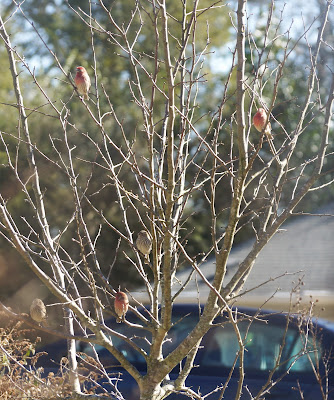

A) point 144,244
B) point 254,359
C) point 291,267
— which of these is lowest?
point 254,359

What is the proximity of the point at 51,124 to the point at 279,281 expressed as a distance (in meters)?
4.84

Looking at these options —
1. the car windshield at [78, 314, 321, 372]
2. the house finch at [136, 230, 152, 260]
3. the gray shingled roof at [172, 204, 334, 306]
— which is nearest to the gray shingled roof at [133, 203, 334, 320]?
the gray shingled roof at [172, 204, 334, 306]

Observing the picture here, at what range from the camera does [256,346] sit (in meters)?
4.74

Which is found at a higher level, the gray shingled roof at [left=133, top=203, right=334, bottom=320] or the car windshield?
the gray shingled roof at [left=133, top=203, right=334, bottom=320]

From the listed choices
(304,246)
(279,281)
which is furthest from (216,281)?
(304,246)

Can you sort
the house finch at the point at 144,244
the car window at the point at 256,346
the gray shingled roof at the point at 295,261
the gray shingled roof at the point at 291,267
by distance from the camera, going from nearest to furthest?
the house finch at the point at 144,244 → the car window at the point at 256,346 → the gray shingled roof at the point at 291,267 → the gray shingled roof at the point at 295,261

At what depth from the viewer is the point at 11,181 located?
10.2 m

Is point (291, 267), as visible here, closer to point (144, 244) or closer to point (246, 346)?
point (246, 346)

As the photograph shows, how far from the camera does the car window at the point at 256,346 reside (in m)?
4.59

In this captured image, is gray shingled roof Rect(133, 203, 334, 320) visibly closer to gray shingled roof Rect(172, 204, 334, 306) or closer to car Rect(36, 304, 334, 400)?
gray shingled roof Rect(172, 204, 334, 306)

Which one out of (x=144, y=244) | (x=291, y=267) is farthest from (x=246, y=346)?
(x=291, y=267)

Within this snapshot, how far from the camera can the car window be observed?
459 cm

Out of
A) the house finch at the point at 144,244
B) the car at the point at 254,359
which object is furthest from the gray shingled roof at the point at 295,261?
the house finch at the point at 144,244

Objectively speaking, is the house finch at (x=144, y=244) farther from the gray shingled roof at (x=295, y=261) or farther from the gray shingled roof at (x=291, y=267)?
the gray shingled roof at (x=295, y=261)
